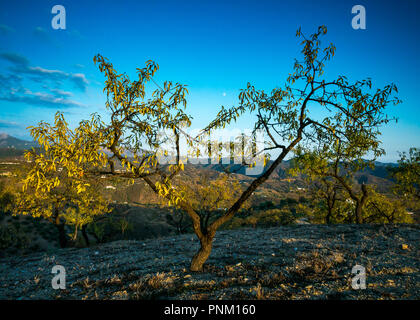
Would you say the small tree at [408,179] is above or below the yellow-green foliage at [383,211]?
above

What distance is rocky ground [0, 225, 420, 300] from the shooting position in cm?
577

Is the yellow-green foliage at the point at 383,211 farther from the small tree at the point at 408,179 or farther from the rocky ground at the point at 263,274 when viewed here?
the rocky ground at the point at 263,274

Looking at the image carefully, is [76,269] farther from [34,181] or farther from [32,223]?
[32,223]

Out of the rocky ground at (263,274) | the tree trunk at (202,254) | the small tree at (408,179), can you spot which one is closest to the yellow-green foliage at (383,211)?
the small tree at (408,179)

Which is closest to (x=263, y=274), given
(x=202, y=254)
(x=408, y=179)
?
(x=202, y=254)

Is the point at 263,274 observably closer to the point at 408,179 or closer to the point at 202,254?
the point at 202,254

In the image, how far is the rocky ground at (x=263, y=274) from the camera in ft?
18.9

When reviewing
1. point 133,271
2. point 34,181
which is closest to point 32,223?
point 133,271

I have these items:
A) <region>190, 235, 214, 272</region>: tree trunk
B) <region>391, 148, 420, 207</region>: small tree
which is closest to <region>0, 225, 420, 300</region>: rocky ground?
<region>190, 235, 214, 272</region>: tree trunk

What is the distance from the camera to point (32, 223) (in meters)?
44.1

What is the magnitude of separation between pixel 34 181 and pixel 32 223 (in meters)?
55.9

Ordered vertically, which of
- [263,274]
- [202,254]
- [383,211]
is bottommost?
[383,211]

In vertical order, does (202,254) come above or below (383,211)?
above

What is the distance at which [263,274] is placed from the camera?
728 centimetres
